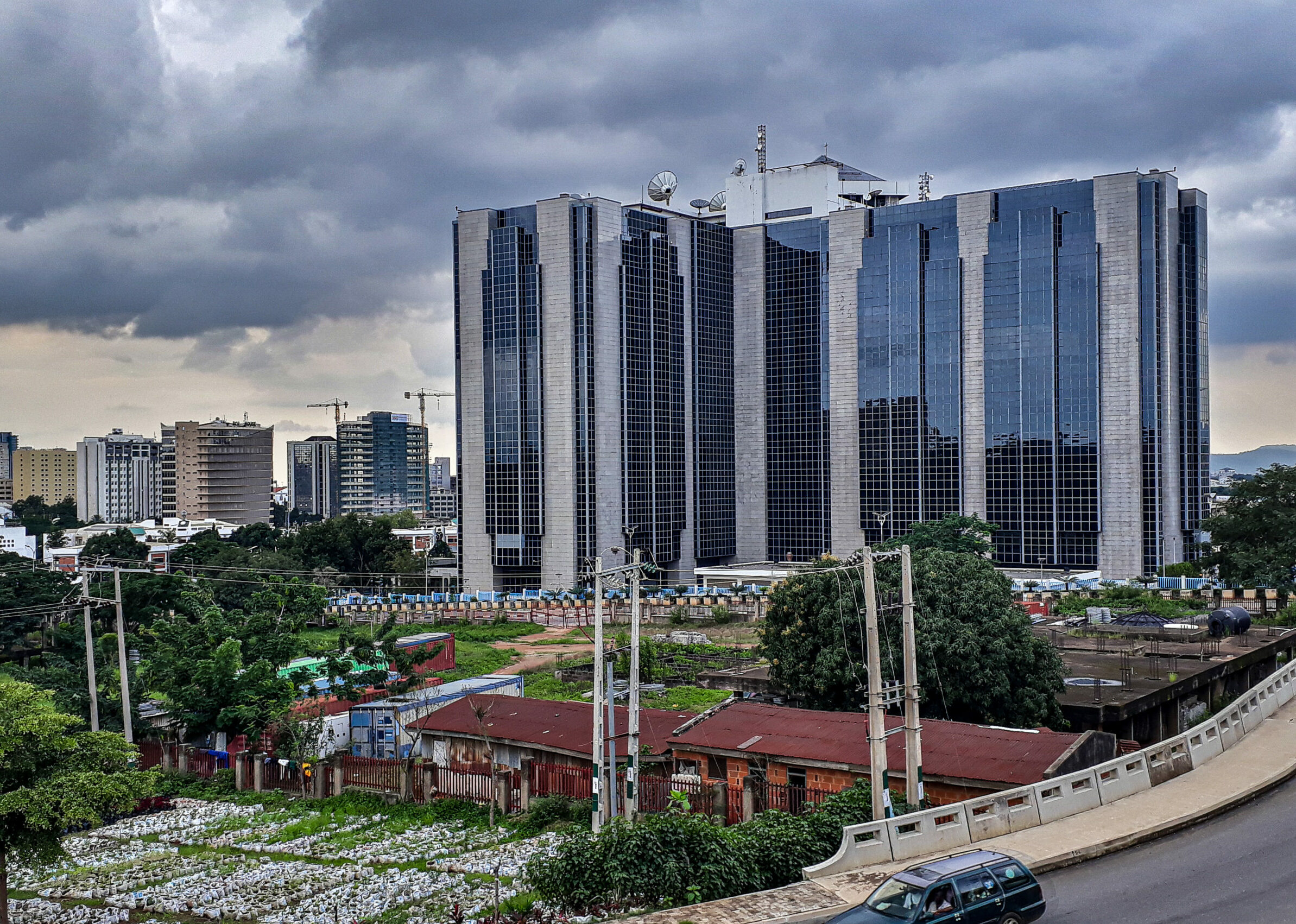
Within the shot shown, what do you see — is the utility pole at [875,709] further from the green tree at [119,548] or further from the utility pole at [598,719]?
the green tree at [119,548]

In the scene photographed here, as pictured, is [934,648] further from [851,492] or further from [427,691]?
[851,492]

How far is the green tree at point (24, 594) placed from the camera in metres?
71.7

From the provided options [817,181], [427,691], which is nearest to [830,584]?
[427,691]

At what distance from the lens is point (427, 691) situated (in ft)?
136

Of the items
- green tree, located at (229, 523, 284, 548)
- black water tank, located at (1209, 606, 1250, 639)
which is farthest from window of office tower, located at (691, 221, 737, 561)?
black water tank, located at (1209, 606, 1250, 639)

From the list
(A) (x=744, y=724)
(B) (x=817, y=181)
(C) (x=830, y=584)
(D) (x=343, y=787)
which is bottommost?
(D) (x=343, y=787)

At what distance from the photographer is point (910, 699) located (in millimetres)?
21672

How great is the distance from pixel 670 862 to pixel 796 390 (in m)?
94.8

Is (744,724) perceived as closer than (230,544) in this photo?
Yes

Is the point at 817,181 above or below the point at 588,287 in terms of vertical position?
above

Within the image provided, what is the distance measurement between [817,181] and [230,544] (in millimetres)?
71869

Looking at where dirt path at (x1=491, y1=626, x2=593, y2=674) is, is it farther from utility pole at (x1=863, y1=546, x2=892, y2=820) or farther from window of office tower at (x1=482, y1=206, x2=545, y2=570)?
utility pole at (x1=863, y1=546, x2=892, y2=820)

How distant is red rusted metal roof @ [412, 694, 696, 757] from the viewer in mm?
31359

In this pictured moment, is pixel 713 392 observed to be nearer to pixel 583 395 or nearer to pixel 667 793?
pixel 583 395
